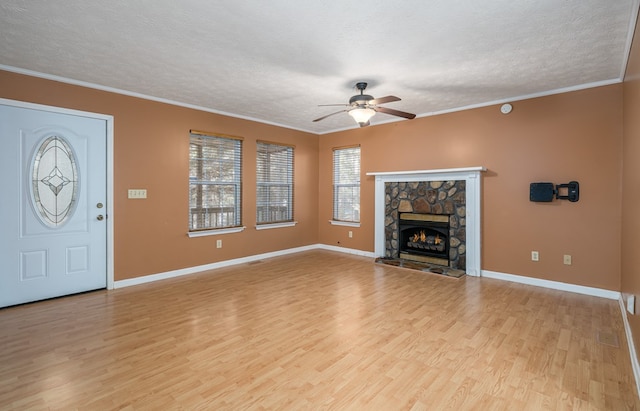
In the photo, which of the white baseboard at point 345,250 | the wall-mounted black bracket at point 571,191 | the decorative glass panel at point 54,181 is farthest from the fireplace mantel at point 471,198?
the decorative glass panel at point 54,181

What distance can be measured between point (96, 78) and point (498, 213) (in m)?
5.37

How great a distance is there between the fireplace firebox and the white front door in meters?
4.42

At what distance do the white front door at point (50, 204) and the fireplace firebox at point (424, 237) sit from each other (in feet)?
14.5

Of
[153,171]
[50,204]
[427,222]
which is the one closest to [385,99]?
[427,222]

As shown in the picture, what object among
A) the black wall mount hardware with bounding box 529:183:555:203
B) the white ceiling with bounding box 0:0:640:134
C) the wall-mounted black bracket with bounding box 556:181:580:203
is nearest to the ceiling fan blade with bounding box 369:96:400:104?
the white ceiling with bounding box 0:0:640:134

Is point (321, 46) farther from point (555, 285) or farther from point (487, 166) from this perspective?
point (555, 285)

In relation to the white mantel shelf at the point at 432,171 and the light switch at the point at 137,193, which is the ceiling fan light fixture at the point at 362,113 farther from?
the light switch at the point at 137,193

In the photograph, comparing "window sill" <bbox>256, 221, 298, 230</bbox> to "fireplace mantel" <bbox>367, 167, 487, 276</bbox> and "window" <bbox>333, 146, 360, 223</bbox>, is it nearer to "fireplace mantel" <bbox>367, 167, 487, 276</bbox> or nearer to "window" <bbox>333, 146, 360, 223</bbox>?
"window" <bbox>333, 146, 360, 223</bbox>

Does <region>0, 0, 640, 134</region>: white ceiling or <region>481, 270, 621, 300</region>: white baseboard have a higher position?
<region>0, 0, 640, 134</region>: white ceiling

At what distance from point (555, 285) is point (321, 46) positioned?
4.03 m

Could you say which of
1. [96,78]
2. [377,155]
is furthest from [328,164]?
[96,78]

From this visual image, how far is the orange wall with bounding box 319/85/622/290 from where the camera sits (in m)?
3.64

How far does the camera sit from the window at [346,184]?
6.16 metres

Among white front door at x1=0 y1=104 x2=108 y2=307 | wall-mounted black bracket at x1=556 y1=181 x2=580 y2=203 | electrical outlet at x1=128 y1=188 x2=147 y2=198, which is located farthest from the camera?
electrical outlet at x1=128 y1=188 x2=147 y2=198
